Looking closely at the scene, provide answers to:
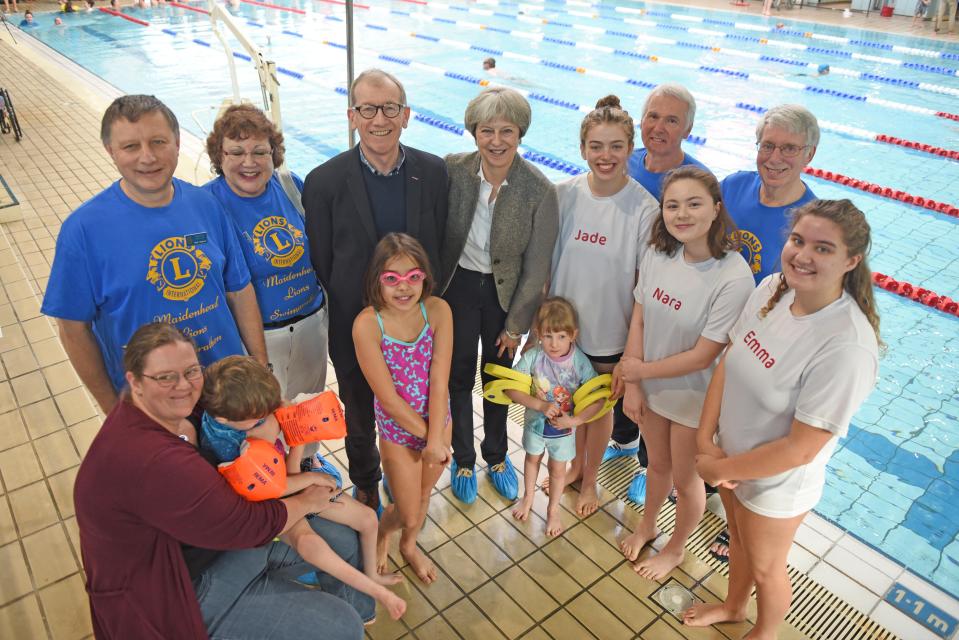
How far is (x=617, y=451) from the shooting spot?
10.4ft

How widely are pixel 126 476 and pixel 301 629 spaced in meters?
0.62

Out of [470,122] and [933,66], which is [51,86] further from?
[933,66]

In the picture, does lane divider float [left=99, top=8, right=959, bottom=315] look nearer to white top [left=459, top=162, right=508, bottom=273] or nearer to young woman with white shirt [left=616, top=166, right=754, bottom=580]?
young woman with white shirt [left=616, top=166, right=754, bottom=580]

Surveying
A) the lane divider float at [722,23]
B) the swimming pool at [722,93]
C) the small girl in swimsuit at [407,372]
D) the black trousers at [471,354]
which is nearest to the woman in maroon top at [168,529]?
the small girl in swimsuit at [407,372]

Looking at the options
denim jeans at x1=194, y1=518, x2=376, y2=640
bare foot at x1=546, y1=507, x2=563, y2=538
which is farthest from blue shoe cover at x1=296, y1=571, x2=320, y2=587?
bare foot at x1=546, y1=507, x2=563, y2=538

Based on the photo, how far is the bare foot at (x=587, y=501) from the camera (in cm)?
276

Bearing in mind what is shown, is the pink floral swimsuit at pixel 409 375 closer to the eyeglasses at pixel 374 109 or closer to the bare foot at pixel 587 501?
the eyeglasses at pixel 374 109

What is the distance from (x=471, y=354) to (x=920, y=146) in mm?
8251

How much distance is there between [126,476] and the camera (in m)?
1.46

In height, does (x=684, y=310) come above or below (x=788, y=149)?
below

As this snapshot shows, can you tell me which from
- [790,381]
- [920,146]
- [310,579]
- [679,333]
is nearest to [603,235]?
[679,333]

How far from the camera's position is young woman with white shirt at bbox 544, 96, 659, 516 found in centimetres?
222

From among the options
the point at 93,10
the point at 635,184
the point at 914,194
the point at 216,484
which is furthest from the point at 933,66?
the point at 93,10

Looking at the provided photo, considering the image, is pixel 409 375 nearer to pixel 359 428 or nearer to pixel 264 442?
pixel 359 428
